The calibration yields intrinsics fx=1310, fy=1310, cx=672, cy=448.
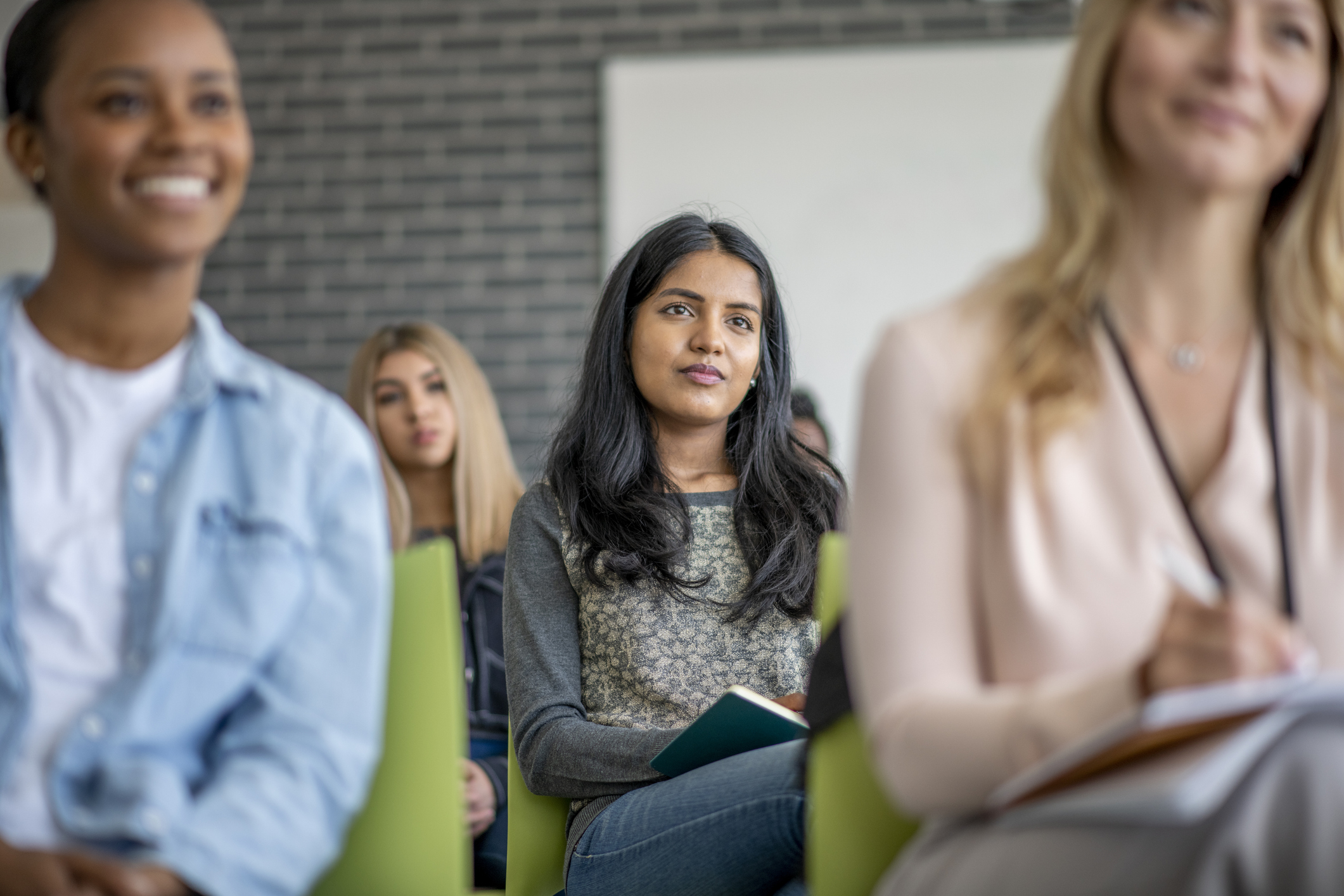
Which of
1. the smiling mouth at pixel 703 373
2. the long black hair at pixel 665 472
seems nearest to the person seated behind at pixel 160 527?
the long black hair at pixel 665 472

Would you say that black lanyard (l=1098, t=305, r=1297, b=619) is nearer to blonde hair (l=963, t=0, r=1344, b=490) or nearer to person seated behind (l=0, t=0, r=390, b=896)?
blonde hair (l=963, t=0, r=1344, b=490)

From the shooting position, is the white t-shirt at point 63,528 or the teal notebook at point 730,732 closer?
the white t-shirt at point 63,528

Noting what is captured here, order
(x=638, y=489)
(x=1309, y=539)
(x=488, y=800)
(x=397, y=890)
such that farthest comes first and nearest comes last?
1. (x=488, y=800)
2. (x=638, y=489)
3. (x=397, y=890)
4. (x=1309, y=539)

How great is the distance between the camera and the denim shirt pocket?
3.91ft

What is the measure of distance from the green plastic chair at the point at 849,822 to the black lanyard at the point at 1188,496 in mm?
377

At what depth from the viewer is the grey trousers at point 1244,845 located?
914 mm

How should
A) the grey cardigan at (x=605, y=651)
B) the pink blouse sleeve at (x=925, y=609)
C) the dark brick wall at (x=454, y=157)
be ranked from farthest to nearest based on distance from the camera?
the dark brick wall at (x=454, y=157) < the grey cardigan at (x=605, y=651) < the pink blouse sleeve at (x=925, y=609)

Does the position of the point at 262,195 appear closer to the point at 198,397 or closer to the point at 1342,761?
the point at 198,397

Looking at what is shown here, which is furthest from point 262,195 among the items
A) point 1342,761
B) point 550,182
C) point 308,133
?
point 1342,761

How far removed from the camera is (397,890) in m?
1.37

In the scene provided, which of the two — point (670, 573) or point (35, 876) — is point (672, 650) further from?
point (35, 876)

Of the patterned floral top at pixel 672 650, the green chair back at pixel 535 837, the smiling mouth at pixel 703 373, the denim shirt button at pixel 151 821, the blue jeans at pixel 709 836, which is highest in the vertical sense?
the smiling mouth at pixel 703 373

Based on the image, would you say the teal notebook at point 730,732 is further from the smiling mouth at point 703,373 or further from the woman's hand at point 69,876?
the woman's hand at point 69,876

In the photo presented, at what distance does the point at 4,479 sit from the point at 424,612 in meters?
0.42
